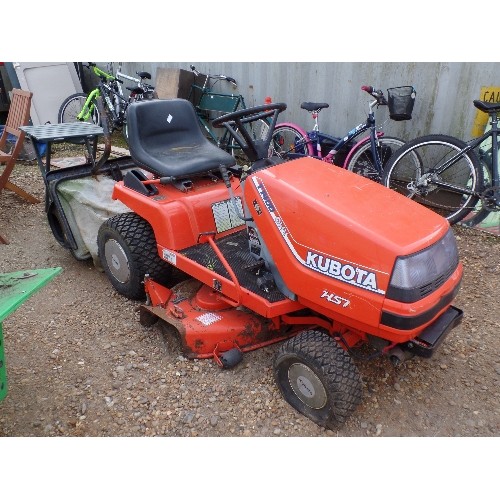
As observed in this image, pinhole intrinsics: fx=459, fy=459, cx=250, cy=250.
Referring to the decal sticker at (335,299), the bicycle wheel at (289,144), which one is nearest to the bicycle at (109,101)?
the bicycle wheel at (289,144)

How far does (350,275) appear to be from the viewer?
203 cm

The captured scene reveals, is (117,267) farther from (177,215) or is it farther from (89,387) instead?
(89,387)

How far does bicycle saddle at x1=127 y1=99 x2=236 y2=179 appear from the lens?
3037 mm

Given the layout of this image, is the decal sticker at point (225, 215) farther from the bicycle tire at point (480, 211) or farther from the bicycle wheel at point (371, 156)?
the bicycle tire at point (480, 211)

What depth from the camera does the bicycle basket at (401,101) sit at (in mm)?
4316

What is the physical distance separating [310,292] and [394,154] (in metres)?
2.70

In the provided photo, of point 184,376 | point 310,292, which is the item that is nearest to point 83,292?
point 184,376

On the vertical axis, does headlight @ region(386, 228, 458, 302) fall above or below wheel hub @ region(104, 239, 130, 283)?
above

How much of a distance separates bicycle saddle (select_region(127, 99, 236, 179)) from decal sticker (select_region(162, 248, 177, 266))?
49cm

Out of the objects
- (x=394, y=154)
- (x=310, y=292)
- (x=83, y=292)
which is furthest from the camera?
(x=394, y=154)

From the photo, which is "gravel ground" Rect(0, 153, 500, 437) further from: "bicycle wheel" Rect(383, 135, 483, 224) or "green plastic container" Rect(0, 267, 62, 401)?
"bicycle wheel" Rect(383, 135, 483, 224)

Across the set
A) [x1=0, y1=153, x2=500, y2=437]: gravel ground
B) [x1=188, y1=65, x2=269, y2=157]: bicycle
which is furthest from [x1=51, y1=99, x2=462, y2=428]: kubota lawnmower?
[x1=188, y1=65, x2=269, y2=157]: bicycle

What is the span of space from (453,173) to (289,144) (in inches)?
80.6

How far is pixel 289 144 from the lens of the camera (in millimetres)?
5750
